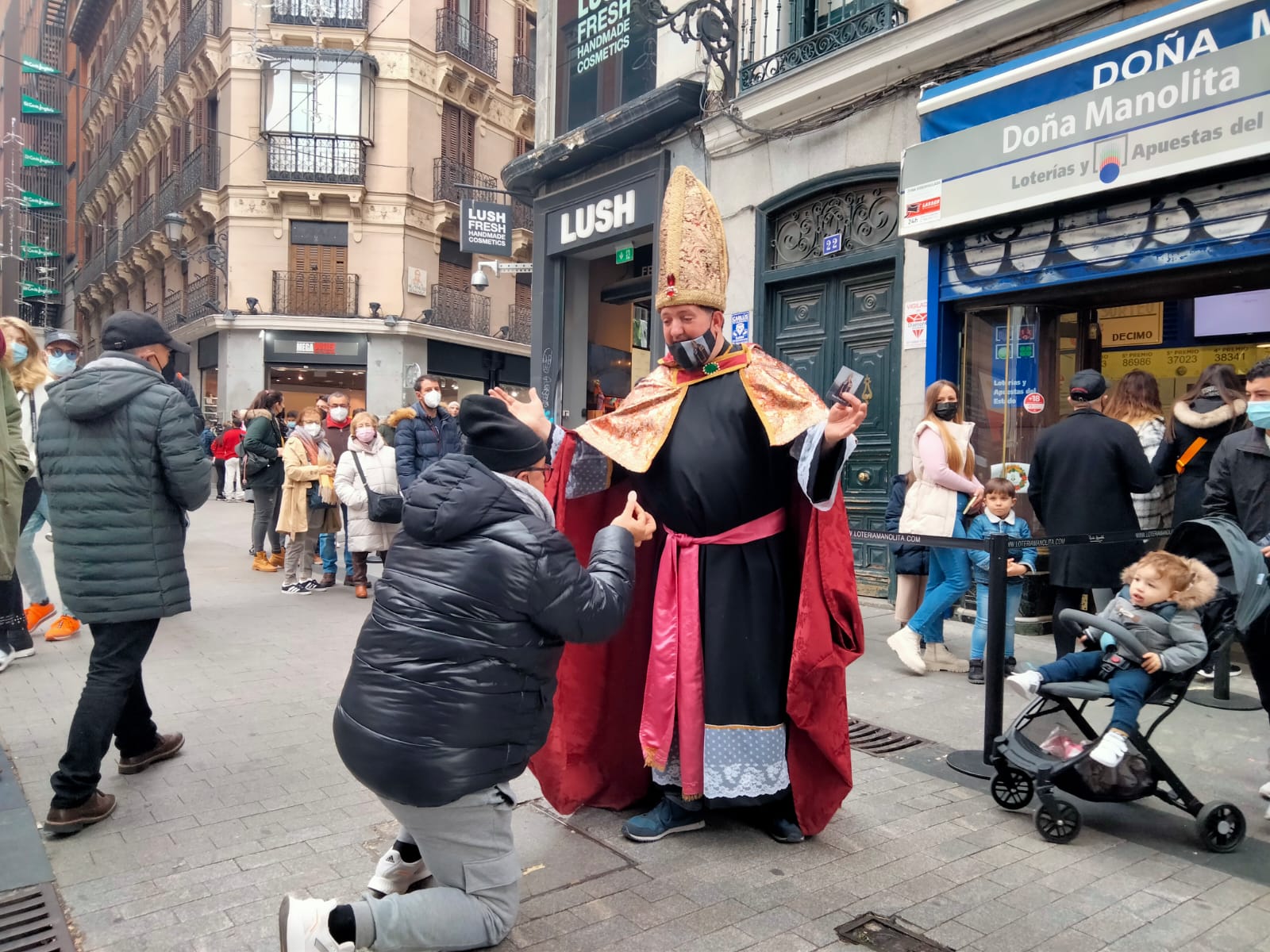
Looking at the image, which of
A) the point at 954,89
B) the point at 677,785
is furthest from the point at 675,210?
the point at 954,89

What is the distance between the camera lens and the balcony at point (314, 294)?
2528cm

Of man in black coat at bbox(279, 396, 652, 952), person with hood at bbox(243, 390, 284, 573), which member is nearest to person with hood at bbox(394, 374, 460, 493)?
person with hood at bbox(243, 390, 284, 573)

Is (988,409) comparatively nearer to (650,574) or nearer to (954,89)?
(954,89)

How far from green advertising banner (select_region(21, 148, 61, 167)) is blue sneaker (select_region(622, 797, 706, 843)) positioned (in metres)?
51.0

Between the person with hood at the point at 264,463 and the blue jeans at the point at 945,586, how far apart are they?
19.9 feet

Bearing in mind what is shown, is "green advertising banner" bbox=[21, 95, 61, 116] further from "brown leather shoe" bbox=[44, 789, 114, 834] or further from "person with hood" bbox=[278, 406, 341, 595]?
"brown leather shoe" bbox=[44, 789, 114, 834]

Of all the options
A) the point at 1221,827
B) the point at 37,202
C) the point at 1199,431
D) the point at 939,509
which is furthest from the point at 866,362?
the point at 37,202

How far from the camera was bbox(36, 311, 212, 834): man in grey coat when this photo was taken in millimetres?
3396

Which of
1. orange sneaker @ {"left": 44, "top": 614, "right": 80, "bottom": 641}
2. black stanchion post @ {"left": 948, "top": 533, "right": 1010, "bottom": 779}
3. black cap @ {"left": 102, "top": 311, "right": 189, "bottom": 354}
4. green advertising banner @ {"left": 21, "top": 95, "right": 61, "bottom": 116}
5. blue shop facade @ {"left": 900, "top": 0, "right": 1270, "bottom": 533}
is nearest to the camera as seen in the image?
black cap @ {"left": 102, "top": 311, "right": 189, "bottom": 354}

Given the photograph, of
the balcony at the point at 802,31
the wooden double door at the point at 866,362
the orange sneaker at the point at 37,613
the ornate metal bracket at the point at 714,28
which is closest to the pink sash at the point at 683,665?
the wooden double door at the point at 866,362

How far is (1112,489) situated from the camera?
5180 millimetres

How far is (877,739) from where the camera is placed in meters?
4.59

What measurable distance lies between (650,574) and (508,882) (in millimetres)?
1411

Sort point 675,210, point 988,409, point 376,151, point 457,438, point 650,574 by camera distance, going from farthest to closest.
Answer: point 376,151 → point 457,438 → point 988,409 → point 650,574 → point 675,210
